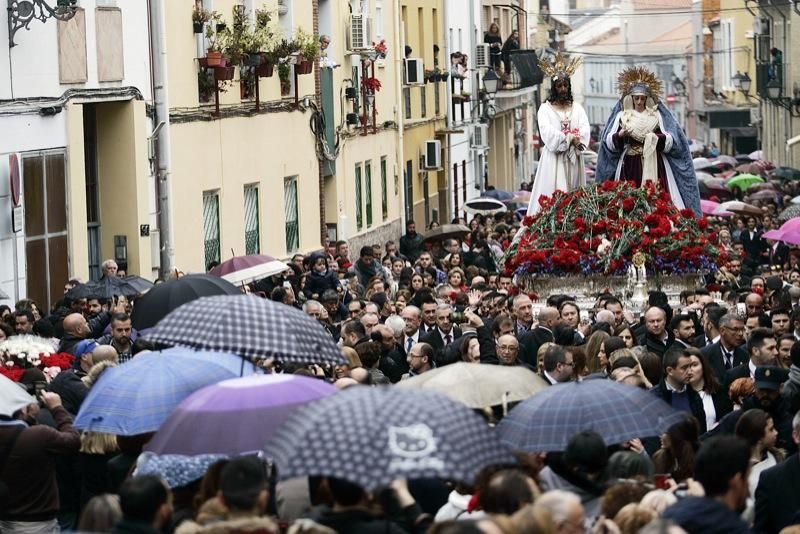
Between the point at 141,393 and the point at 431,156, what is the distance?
35.0 metres

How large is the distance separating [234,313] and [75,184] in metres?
12.8

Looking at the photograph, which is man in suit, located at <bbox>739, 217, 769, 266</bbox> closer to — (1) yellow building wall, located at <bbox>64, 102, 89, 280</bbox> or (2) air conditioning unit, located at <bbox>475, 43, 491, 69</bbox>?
(1) yellow building wall, located at <bbox>64, 102, 89, 280</bbox>

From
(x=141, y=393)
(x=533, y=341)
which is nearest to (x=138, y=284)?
(x=533, y=341)

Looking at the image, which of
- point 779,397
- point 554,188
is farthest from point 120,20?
point 779,397

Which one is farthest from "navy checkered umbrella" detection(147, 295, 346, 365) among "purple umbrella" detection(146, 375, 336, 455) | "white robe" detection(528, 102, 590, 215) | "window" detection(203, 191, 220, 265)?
"window" detection(203, 191, 220, 265)

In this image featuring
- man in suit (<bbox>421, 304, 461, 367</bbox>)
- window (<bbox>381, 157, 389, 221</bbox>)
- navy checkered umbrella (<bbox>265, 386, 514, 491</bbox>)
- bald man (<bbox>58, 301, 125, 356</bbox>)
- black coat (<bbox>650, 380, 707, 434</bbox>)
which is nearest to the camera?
navy checkered umbrella (<bbox>265, 386, 514, 491</bbox>)

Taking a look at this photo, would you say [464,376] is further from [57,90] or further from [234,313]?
[57,90]

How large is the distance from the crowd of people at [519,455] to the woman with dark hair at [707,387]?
12mm

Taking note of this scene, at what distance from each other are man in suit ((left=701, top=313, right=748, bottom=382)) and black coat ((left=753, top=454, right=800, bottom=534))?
5.09m

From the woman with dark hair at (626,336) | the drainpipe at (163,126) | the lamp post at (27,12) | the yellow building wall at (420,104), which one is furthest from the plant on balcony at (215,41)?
the yellow building wall at (420,104)

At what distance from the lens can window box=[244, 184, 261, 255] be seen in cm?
3006

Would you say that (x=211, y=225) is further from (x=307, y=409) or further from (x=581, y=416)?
(x=307, y=409)

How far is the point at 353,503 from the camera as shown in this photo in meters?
8.16

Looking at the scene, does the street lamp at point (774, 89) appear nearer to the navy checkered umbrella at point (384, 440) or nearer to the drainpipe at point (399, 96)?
the drainpipe at point (399, 96)
